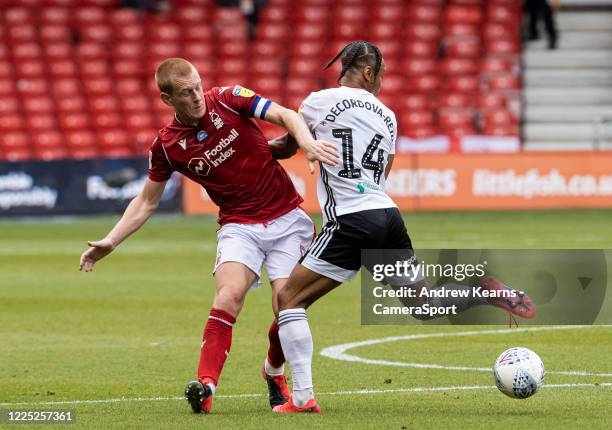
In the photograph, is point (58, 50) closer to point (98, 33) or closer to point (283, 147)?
point (98, 33)

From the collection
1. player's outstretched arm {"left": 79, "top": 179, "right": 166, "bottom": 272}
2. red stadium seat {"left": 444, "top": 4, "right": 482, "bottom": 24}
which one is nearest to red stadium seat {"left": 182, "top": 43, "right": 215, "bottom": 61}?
red stadium seat {"left": 444, "top": 4, "right": 482, "bottom": 24}

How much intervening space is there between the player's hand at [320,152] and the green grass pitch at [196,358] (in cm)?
127

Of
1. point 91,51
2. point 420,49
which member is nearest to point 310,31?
point 420,49

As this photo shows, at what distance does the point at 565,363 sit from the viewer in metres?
8.84

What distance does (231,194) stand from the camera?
753cm

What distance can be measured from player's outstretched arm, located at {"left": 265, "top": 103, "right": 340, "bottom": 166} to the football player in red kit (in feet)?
0.51

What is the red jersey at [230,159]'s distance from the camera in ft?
24.2

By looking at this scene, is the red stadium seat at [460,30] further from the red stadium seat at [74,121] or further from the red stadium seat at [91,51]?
the red stadium seat at [74,121]

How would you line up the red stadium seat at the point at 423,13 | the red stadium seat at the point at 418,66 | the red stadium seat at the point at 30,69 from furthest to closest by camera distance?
the red stadium seat at the point at 423,13, the red stadium seat at the point at 418,66, the red stadium seat at the point at 30,69

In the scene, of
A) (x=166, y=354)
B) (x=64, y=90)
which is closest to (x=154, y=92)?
(x=64, y=90)

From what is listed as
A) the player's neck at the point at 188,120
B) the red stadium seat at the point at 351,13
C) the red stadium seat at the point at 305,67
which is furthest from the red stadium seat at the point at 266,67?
the player's neck at the point at 188,120

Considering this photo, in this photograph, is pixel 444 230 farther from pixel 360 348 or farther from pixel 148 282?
pixel 360 348

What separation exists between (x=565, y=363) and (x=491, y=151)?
18.4m

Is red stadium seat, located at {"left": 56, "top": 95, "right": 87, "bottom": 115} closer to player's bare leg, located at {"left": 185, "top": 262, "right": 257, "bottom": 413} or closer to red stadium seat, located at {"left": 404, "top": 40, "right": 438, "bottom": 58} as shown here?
red stadium seat, located at {"left": 404, "top": 40, "right": 438, "bottom": 58}
